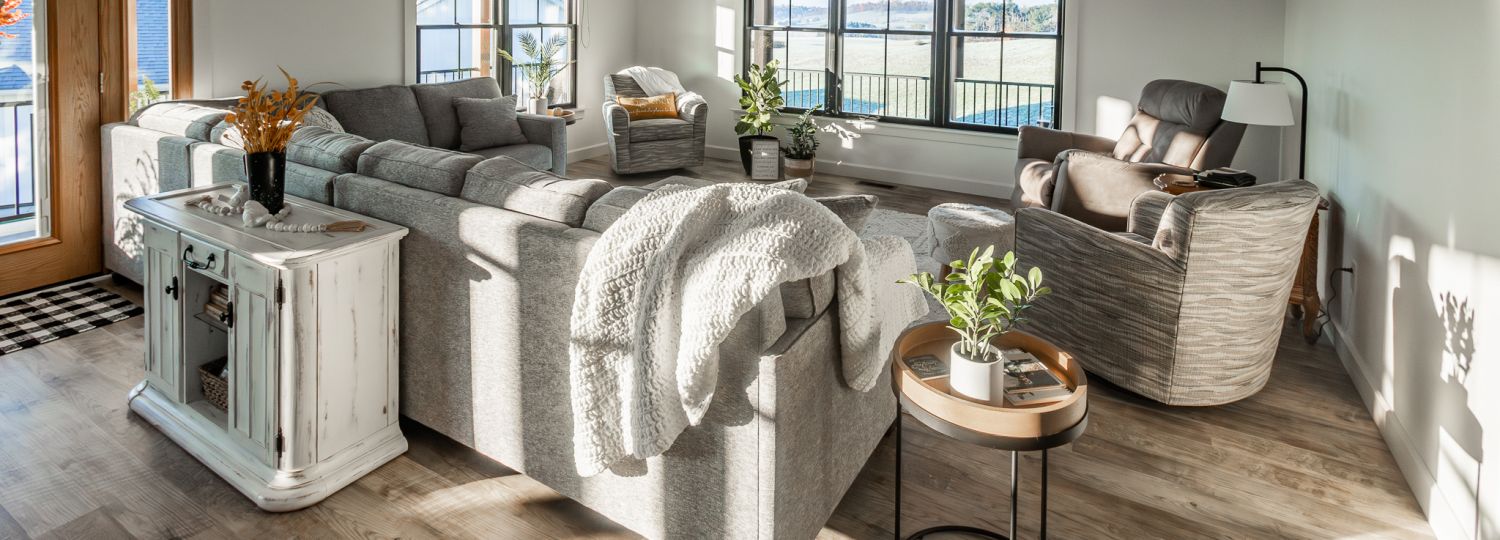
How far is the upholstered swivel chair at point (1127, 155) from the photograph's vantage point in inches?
180

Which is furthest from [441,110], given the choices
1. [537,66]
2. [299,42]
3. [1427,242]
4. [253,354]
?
[1427,242]

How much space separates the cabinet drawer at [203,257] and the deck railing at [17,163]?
219 centimetres

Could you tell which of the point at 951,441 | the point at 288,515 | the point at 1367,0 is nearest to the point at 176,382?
the point at 288,515

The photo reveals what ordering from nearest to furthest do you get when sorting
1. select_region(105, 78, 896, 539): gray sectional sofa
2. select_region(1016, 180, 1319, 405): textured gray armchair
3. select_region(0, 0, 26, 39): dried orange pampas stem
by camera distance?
select_region(105, 78, 896, 539): gray sectional sofa, select_region(1016, 180, 1319, 405): textured gray armchair, select_region(0, 0, 26, 39): dried orange pampas stem

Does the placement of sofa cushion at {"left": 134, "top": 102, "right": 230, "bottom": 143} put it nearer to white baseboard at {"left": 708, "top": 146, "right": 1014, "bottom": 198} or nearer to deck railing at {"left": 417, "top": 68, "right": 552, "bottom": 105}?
deck railing at {"left": 417, "top": 68, "right": 552, "bottom": 105}

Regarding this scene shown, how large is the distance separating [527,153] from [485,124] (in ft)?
1.07

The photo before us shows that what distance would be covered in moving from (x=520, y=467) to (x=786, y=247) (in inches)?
43.5

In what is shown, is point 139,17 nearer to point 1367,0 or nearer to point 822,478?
point 822,478

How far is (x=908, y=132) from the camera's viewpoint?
7430 millimetres

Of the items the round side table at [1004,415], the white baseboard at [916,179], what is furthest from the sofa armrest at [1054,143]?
the round side table at [1004,415]

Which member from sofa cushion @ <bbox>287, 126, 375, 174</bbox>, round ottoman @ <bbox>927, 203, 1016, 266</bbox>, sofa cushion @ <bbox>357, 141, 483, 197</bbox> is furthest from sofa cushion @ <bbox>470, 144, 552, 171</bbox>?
sofa cushion @ <bbox>357, 141, 483, 197</bbox>

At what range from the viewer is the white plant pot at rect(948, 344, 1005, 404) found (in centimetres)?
194

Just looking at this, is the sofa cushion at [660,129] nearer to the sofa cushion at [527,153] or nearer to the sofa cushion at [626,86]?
the sofa cushion at [626,86]

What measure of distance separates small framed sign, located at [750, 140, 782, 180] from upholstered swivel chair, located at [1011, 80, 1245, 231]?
6.84 feet
